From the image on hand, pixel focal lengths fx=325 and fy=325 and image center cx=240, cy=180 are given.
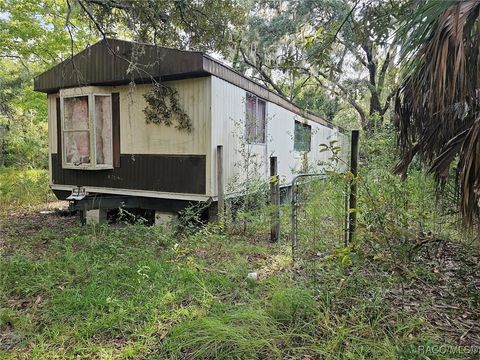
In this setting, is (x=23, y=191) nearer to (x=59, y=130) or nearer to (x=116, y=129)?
(x=59, y=130)

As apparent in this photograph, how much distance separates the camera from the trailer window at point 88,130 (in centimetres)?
650

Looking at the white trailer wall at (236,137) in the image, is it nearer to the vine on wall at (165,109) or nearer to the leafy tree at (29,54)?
the vine on wall at (165,109)

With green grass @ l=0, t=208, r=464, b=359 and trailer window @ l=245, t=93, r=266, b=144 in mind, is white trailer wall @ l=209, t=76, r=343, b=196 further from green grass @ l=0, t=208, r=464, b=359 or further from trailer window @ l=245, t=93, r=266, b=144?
green grass @ l=0, t=208, r=464, b=359

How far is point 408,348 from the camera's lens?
204cm

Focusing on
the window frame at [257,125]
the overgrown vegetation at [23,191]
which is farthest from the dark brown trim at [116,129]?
the overgrown vegetation at [23,191]

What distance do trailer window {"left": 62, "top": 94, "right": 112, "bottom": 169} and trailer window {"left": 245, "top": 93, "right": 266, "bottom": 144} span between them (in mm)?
2854

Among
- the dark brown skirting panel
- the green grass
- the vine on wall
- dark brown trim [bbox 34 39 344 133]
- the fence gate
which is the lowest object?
the green grass

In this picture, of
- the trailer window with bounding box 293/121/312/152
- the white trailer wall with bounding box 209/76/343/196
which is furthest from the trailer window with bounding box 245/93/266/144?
the trailer window with bounding box 293/121/312/152

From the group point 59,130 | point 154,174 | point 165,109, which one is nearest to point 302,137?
point 165,109

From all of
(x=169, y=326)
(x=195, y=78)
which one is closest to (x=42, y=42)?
(x=195, y=78)

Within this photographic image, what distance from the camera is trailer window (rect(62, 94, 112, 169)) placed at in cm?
650

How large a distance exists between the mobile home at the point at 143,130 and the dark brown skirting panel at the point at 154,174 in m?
0.02

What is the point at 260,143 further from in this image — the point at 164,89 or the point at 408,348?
the point at 408,348

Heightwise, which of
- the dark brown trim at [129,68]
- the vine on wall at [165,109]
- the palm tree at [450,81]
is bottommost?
the palm tree at [450,81]
